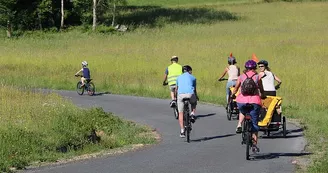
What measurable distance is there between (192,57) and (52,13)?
3351 centimetres

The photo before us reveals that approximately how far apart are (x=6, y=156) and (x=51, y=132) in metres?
2.39

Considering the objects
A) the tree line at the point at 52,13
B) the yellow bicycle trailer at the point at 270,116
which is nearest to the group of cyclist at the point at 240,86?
the yellow bicycle trailer at the point at 270,116

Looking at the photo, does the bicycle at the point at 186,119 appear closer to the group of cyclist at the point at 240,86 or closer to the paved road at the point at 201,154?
the group of cyclist at the point at 240,86

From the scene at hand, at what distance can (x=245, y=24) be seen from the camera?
66.8 m

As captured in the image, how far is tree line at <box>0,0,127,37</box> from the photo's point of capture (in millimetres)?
68438

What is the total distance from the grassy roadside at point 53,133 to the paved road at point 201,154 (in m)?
0.62

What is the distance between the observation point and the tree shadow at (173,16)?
69812 mm

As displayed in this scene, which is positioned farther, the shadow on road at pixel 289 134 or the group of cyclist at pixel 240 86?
the shadow on road at pixel 289 134

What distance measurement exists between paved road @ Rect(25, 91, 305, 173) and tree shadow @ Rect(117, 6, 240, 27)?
162 feet

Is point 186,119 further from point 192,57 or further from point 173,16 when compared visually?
point 173,16

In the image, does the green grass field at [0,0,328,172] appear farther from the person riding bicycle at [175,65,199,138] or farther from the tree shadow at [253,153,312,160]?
the person riding bicycle at [175,65,199,138]

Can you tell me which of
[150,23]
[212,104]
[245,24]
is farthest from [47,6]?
[212,104]

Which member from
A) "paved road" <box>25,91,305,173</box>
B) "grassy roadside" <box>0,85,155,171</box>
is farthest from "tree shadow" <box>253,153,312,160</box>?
"grassy roadside" <box>0,85,155,171</box>

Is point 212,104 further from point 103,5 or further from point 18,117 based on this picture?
point 103,5
